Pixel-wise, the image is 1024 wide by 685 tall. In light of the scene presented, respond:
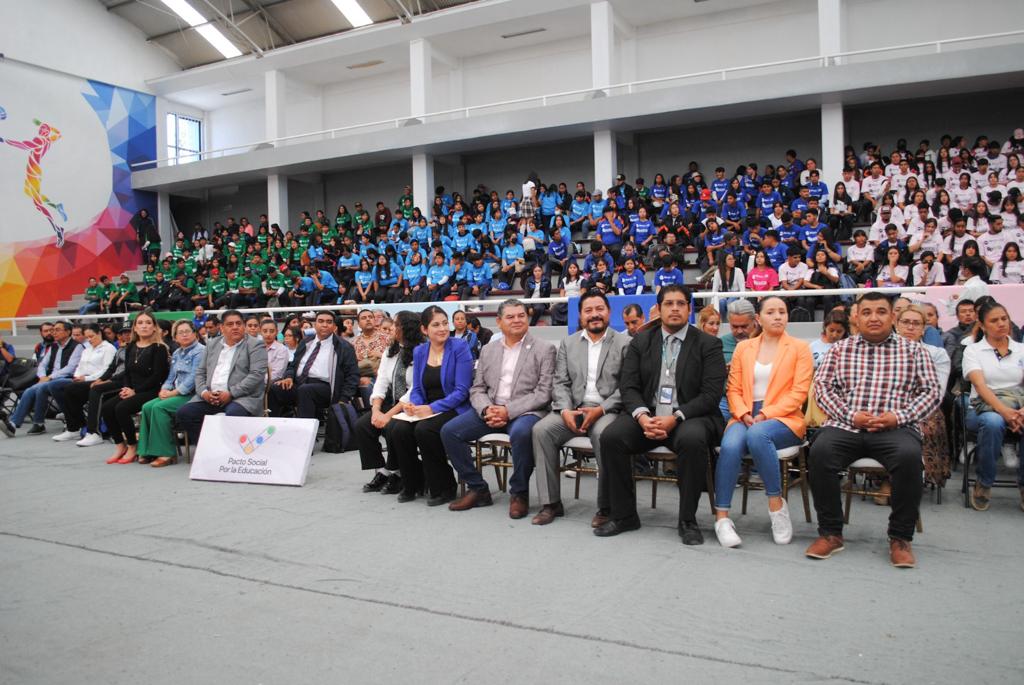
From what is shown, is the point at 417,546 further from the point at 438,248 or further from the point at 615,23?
the point at 615,23

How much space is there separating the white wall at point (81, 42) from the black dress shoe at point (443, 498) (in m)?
19.1

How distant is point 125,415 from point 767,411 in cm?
609

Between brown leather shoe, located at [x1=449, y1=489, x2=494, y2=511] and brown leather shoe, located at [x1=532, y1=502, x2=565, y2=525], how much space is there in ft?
1.68

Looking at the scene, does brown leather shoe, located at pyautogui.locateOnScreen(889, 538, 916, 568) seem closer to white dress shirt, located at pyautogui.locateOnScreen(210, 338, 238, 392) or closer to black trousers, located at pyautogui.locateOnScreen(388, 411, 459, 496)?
black trousers, located at pyautogui.locateOnScreen(388, 411, 459, 496)

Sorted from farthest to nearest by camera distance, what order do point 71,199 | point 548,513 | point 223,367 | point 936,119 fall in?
point 71,199
point 936,119
point 223,367
point 548,513

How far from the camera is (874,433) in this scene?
12.9ft

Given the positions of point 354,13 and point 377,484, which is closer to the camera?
point 377,484

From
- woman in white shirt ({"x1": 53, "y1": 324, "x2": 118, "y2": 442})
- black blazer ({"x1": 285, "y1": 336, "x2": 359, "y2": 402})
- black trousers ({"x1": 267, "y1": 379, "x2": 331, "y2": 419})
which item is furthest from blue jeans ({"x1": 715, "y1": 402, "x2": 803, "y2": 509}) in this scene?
woman in white shirt ({"x1": 53, "y1": 324, "x2": 118, "y2": 442})

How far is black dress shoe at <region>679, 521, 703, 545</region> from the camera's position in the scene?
4047 mm

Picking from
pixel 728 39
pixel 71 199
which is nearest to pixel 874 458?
pixel 728 39

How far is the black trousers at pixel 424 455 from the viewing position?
520 centimetres

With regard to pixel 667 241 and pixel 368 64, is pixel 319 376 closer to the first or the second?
pixel 667 241

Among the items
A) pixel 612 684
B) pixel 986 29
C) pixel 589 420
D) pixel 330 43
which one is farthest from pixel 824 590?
pixel 330 43

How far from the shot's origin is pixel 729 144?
16594 millimetres
